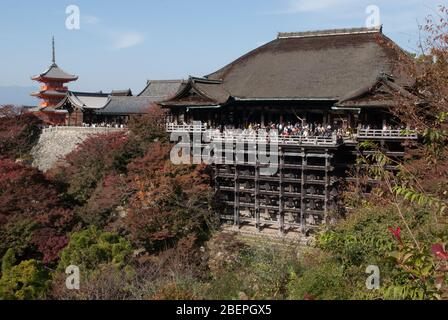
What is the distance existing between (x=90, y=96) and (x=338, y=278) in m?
36.8

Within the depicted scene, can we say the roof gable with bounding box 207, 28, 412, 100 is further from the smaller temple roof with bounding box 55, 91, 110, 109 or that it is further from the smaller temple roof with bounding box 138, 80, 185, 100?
the smaller temple roof with bounding box 55, 91, 110, 109

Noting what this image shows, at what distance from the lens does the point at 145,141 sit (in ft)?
83.9

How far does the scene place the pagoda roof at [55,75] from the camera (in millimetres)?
45703

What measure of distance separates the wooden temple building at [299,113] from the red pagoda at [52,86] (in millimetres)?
23268

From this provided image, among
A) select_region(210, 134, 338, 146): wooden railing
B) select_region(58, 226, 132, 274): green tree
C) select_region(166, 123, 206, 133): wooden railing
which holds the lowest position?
select_region(58, 226, 132, 274): green tree

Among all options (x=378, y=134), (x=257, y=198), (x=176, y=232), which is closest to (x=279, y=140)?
(x=257, y=198)

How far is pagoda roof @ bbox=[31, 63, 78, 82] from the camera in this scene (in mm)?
45703

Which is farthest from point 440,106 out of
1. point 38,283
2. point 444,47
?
point 38,283

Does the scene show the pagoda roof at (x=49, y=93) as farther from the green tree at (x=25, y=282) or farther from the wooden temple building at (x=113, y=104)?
the green tree at (x=25, y=282)

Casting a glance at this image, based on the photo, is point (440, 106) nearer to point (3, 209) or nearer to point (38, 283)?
point (38, 283)

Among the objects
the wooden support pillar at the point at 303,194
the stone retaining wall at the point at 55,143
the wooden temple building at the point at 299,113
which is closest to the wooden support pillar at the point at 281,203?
the wooden temple building at the point at 299,113

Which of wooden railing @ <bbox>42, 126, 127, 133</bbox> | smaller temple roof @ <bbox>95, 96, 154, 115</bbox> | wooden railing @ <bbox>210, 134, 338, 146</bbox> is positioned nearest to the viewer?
wooden railing @ <bbox>210, 134, 338, 146</bbox>

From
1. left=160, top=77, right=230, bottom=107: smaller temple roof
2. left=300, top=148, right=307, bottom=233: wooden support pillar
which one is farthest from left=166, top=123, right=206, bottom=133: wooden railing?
left=300, top=148, right=307, bottom=233: wooden support pillar

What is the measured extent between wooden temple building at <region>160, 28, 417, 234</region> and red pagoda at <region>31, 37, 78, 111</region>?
916 inches
